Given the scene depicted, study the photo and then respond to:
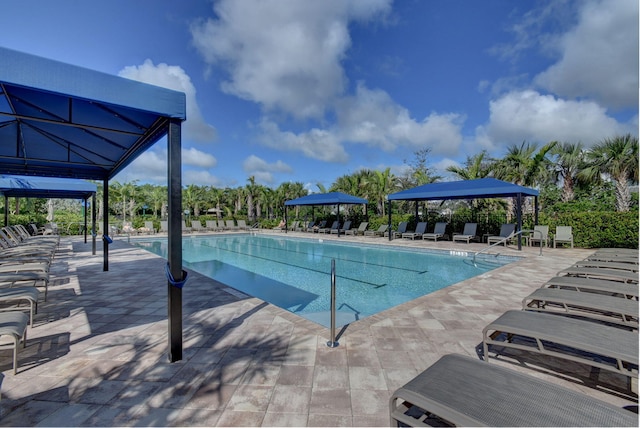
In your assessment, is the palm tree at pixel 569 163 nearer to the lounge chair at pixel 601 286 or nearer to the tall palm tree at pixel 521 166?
the tall palm tree at pixel 521 166

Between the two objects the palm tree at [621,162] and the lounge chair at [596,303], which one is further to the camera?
the palm tree at [621,162]

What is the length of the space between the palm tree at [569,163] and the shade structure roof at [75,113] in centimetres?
1900

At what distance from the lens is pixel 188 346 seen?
3133mm

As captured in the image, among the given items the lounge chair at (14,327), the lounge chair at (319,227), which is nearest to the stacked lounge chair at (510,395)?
the lounge chair at (14,327)

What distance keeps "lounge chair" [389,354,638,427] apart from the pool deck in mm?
492

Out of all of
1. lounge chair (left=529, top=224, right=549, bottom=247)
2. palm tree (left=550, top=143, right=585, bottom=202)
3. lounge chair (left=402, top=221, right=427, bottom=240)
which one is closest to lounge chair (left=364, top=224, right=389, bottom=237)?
lounge chair (left=402, top=221, right=427, bottom=240)

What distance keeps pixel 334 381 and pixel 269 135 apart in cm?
4356

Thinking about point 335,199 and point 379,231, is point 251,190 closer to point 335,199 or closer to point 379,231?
point 335,199

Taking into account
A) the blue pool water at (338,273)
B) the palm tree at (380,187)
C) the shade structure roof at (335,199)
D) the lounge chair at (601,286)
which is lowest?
the blue pool water at (338,273)

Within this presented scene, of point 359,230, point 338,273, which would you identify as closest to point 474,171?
point 359,230

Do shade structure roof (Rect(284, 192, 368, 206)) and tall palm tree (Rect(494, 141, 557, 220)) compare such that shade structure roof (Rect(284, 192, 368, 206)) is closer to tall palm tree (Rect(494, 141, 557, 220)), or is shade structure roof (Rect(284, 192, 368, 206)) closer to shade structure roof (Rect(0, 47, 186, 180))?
tall palm tree (Rect(494, 141, 557, 220))

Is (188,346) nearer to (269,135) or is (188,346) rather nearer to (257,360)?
(257,360)

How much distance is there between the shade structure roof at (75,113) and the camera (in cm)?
208

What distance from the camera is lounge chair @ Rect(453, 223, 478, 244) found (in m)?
13.0
